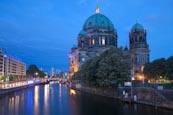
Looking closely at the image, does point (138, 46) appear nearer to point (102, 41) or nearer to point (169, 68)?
point (102, 41)

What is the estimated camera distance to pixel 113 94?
80.6 m

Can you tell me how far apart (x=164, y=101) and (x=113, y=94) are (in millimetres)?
26679

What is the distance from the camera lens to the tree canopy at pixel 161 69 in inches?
4028

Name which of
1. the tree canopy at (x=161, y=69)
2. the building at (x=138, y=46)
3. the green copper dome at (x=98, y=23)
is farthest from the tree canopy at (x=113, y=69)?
the green copper dome at (x=98, y=23)

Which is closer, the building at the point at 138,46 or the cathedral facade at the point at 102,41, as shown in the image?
the building at the point at 138,46

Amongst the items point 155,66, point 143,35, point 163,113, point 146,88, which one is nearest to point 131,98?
point 146,88

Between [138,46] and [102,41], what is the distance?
25.1 metres

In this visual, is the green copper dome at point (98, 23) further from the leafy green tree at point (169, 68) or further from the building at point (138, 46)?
the leafy green tree at point (169, 68)

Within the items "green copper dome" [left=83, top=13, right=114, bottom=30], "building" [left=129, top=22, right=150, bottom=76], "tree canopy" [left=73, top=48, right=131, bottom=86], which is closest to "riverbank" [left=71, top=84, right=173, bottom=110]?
"tree canopy" [left=73, top=48, right=131, bottom=86]

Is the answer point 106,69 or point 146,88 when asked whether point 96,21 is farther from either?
point 146,88

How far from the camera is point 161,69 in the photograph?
4331 inches

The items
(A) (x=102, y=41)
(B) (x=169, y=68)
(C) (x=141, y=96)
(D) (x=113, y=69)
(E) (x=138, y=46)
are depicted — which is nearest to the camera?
(C) (x=141, y=96)

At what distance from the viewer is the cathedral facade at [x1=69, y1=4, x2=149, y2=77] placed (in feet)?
579

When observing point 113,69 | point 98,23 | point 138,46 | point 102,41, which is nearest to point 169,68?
point 113,69
